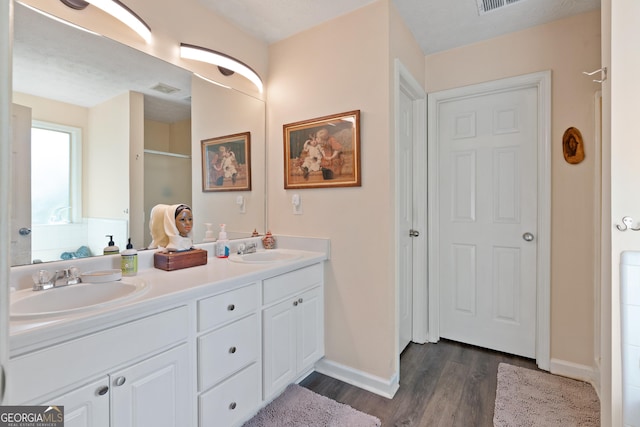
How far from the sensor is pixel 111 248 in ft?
4.90

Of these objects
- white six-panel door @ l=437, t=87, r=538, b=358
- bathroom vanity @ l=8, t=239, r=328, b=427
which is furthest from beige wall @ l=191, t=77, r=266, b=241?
white six-panel door @ l=437, t=87, r=538, b=358

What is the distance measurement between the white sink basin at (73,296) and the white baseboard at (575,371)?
264 centimetres

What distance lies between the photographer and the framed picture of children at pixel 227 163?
2.01 metres

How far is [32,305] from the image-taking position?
1093 mm

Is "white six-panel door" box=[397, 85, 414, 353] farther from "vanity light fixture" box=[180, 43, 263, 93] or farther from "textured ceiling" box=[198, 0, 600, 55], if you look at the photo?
"vanity light fixture" box=[180, 43, 263, 93]

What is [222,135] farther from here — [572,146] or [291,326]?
[572,146]

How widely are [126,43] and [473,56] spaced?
2438mm

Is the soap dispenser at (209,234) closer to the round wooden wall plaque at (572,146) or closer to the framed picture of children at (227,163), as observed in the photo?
the framed picture of children at (227,163)

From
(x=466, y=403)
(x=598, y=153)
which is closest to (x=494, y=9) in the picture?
(x=598, y=153)

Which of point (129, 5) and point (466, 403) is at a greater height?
point (129, 5)

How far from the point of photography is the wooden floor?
5.49 feet

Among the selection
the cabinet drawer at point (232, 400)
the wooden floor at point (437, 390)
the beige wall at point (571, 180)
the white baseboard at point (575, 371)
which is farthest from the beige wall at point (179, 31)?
the white baseboard at point (575, 371)

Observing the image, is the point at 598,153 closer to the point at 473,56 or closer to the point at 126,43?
the point at 473,56

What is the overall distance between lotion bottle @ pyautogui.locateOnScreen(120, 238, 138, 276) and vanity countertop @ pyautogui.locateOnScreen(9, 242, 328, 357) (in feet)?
0.13
